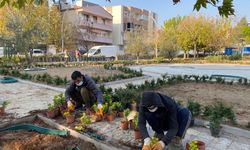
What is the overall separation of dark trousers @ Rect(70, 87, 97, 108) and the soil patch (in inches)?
109

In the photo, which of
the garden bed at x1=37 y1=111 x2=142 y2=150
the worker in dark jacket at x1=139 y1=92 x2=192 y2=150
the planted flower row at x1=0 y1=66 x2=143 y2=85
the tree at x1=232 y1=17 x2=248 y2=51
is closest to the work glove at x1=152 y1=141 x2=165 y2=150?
the worker in dark jacket at x1=139 y1=92 x2=192 y2=150

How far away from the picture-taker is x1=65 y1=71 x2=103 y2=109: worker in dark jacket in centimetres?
508

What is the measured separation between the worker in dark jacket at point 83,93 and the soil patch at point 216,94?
9.07 ft

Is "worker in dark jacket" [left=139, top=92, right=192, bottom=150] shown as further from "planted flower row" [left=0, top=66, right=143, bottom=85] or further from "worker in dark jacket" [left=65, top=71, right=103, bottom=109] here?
"planted flower row" [left=0, top=66, right=143, bottom=85]

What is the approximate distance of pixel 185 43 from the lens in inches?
1437

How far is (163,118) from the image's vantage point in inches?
124

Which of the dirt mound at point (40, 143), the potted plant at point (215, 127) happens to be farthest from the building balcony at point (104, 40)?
the potted plant at point (215, 127)

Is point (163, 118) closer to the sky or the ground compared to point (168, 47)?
closer to the ground

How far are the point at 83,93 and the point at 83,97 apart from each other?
122 mm

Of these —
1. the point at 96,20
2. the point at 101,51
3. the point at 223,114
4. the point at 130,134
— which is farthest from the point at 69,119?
the point at 96,20

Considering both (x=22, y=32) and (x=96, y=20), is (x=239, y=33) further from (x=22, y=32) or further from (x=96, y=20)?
(x=22, y=32)

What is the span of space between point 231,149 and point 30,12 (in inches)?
806

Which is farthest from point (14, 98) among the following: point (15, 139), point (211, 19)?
point (211, 19)

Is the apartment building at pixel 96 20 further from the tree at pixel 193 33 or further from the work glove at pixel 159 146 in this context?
the work glove at pixel 159 146
